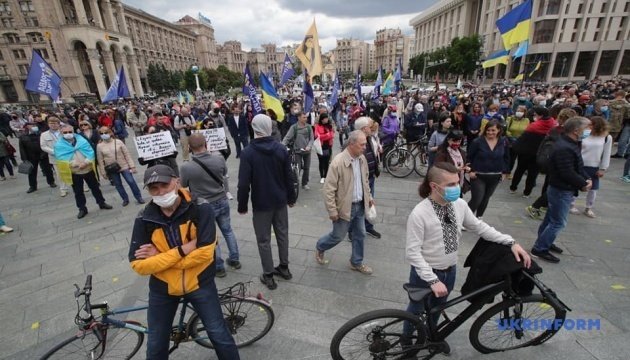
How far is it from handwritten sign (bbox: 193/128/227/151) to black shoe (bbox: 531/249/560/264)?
627cm

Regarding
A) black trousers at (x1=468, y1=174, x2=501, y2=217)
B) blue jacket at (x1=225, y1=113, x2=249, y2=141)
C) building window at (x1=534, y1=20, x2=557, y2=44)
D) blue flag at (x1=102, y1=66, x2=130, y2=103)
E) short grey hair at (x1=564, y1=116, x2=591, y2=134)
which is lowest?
black trousers at (x1=468, y1=174, x2=501, y2=217)

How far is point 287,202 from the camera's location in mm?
3533

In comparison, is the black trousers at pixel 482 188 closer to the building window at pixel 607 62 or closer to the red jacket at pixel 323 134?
the red jacket at pixel 323 134

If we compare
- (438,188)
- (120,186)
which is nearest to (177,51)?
(120,186)

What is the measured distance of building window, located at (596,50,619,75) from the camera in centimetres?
5028

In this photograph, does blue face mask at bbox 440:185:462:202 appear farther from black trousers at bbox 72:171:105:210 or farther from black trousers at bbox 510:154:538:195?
black trousers at bbox 72:171:105:210

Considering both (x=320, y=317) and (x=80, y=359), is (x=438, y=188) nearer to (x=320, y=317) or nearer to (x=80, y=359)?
(x=320, y=317)

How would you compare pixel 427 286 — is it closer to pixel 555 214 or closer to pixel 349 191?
pixel 349 191

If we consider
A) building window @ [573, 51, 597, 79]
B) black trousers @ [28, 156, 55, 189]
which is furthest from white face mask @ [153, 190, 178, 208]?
building window @ [573, 51, 597, 79]

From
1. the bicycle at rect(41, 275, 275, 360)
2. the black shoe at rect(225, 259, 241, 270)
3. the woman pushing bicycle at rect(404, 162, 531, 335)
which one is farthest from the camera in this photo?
the black shoe at rect(225, 259, 241, 270)

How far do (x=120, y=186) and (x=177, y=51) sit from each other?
353 ft

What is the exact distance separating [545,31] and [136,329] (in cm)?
7035

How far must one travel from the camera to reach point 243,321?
2781mm

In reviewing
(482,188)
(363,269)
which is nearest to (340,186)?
(363,269)
